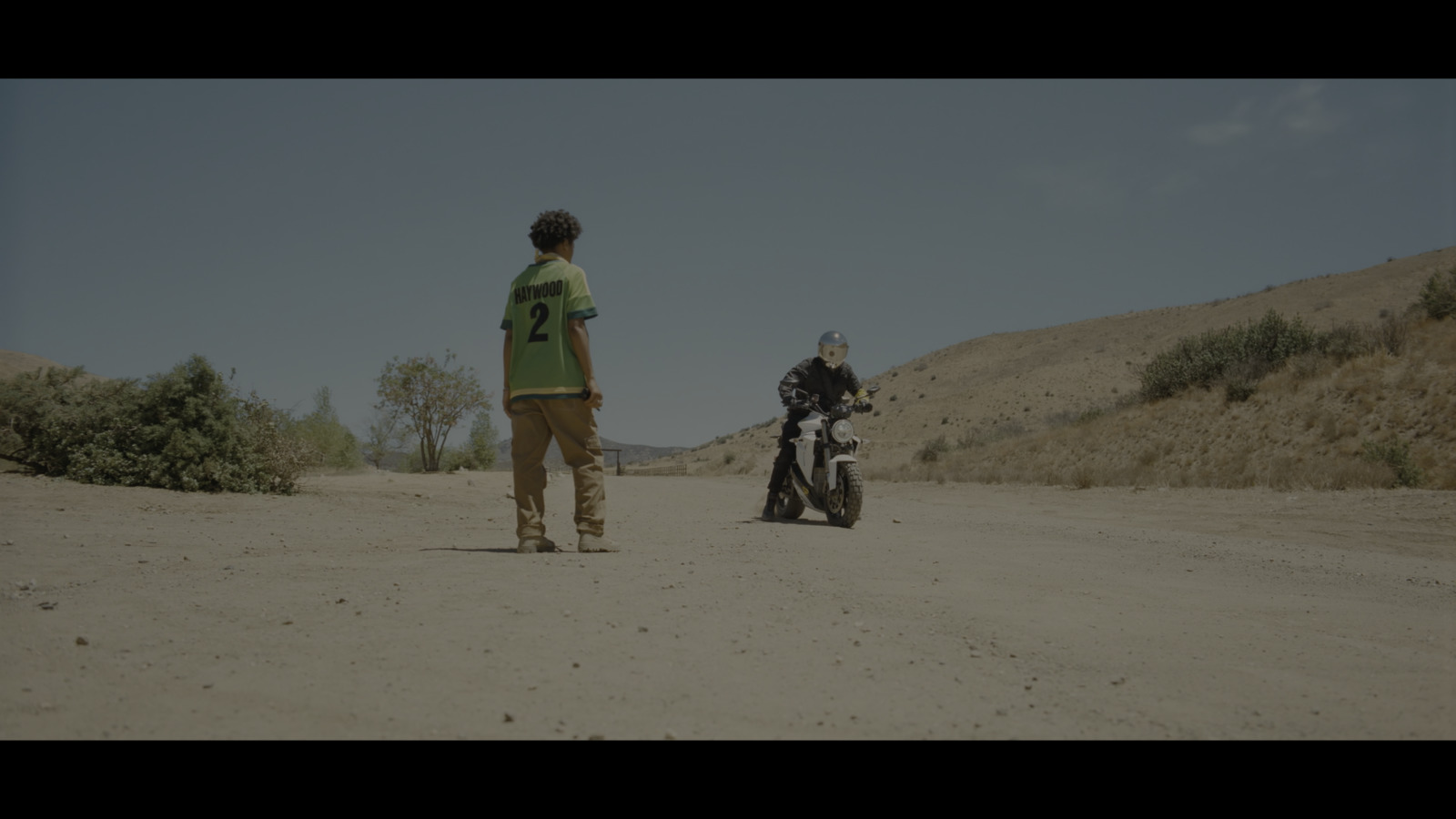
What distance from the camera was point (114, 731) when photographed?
2381mm

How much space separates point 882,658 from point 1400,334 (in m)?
23.3

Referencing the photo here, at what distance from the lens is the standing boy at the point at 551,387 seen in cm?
600

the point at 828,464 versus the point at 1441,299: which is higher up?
the point at 1441,299

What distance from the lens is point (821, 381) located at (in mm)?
10742

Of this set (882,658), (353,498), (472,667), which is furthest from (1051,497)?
(472,667)

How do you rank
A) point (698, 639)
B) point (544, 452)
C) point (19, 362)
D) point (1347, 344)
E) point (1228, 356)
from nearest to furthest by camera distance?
point (698, 639)
point (544, 452)
point (1347, 344)
point (1228, 356)
point (19, 362)

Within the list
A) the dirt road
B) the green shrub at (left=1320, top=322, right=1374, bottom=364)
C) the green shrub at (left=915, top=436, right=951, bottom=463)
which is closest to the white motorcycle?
the dirt road

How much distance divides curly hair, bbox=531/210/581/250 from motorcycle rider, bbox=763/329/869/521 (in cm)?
466

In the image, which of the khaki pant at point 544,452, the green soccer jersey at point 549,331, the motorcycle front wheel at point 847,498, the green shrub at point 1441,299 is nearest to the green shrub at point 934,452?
the green shrub at point 1441,299

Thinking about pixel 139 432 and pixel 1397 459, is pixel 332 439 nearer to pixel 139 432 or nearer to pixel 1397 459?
pixel 139 432

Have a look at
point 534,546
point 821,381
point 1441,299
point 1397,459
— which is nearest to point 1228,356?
point 1441,299

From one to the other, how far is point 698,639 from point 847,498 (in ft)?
20.5

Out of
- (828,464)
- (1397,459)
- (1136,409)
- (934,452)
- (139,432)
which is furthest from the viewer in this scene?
(934,452)

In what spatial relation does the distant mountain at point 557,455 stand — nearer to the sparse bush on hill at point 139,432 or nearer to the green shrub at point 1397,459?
the sparse bush on hill at point 139,432
